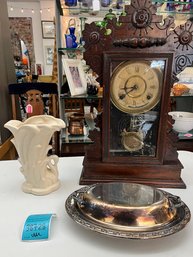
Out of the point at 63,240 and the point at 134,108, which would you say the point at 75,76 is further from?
the point at 63,240

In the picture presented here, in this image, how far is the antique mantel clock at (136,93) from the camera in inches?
22.9

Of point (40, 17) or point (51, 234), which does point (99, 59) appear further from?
point (40, 17)

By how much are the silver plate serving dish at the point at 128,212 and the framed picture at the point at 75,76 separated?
121 centimetres

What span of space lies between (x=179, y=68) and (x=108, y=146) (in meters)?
0.30

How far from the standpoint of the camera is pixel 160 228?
1.42 feet

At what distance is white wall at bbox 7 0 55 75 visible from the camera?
15.9ft

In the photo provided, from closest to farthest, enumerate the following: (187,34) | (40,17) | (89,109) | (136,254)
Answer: (136,254), (187,34), (89,109), (40,17)

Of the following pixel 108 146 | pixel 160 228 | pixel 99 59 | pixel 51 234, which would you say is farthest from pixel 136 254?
pixel 99 59

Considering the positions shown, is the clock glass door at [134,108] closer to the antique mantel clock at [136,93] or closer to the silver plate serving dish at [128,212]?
the antique mantel clock at [136,93]

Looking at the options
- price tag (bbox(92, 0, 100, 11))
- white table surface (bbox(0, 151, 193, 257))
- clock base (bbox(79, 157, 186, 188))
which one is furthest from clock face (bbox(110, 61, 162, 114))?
price tag (bbox(92, 0, 100, 11))

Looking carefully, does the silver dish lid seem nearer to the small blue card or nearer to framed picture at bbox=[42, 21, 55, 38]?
the small blue card

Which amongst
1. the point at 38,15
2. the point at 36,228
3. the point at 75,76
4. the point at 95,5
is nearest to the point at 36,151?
the point at 36,228

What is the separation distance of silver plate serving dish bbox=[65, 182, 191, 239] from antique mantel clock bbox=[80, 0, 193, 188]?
125 millimetres

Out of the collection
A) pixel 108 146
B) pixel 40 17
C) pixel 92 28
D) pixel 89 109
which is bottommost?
pixel 89 109
